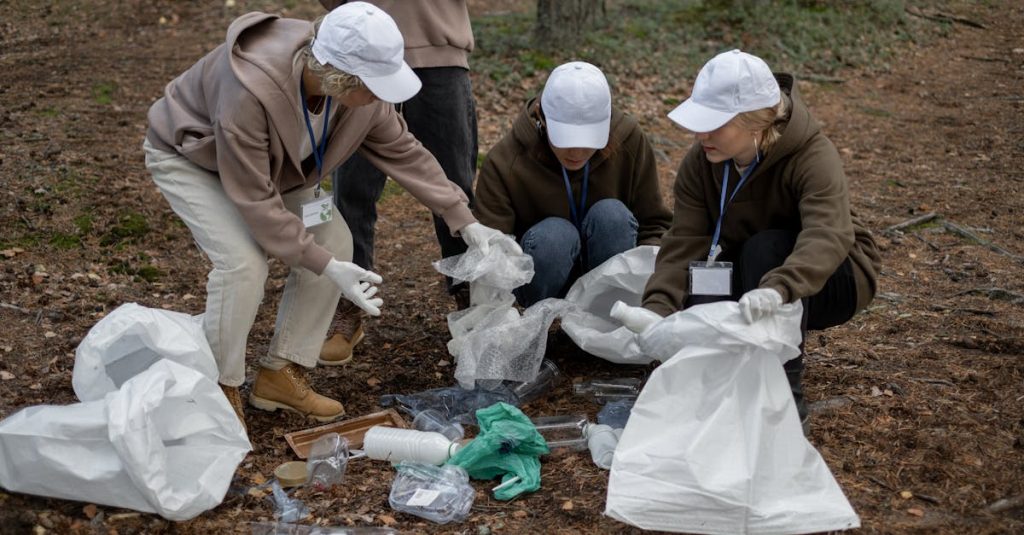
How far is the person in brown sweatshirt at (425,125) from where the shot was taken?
3.63 metres

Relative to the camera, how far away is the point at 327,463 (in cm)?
276

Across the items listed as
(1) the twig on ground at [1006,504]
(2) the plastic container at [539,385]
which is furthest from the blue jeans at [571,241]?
(1) the twig on ground at [1006,504]

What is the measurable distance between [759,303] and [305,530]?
1.29 meters

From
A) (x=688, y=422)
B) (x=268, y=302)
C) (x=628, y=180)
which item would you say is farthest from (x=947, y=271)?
(x=268, y=302)

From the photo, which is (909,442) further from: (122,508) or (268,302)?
(268,302)

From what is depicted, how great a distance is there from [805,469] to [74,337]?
2616 mm

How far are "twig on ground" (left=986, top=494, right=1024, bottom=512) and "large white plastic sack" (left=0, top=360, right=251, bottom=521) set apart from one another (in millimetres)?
1926

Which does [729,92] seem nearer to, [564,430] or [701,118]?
[701,118]

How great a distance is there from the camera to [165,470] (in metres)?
2.41

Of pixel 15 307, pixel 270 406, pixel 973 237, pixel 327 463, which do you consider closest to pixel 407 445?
pixel 327 463

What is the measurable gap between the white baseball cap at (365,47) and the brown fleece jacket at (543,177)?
26.7 inches

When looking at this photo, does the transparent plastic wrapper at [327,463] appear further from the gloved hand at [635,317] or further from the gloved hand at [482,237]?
the gloved hand at [635,317]

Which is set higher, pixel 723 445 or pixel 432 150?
pixel 432 150

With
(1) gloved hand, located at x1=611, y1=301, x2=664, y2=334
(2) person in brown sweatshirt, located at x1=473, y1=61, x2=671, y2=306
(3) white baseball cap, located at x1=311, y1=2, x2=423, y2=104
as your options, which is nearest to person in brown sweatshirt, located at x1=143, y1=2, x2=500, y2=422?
(3) white baseball cap, located at x1=311, y1=2, x2=423, y2=104
